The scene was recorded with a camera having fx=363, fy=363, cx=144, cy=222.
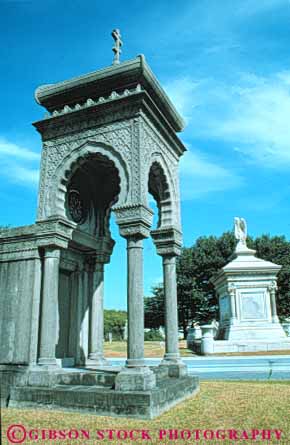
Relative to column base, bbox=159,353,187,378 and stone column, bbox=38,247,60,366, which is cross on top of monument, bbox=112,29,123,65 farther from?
column base, bbox=159,353,187,378

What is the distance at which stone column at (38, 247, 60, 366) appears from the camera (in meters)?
6.78

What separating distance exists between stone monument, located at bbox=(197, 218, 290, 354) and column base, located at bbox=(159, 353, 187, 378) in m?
10.7

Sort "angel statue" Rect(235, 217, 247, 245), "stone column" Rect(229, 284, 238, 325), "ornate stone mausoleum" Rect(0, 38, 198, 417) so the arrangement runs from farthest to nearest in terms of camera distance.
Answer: "angel statue" Rect(235, 217, 247, 245) < "stone column" Rect(229, 284, 238, 325) < "ornate stone mausoleum" Rect(0, 38, 198, 417)

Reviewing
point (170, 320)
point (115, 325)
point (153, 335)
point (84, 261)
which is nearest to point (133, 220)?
point (170, 320)

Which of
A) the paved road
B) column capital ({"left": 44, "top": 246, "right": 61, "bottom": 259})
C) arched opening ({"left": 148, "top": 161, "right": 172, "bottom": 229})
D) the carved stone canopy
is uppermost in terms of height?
the carved stone canopy

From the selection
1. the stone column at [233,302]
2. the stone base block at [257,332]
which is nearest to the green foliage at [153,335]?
the stone column at [233,302]

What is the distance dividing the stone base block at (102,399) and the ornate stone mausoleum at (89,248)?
0.06 feet

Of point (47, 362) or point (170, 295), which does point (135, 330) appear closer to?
point (47, 362)

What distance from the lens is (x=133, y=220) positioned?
6598mm

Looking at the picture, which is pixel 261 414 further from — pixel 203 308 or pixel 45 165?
pixel 203 308

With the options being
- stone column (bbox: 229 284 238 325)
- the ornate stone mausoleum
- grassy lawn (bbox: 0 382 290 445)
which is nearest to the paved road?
the ornate stone mausoleum

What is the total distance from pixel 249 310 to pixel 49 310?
617 inches

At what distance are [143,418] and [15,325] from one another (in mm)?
3303

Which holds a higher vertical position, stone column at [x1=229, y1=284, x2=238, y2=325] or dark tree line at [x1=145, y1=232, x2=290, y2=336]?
dark tree line at [x1=145, y1=232, x2=290, y2=336]
